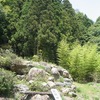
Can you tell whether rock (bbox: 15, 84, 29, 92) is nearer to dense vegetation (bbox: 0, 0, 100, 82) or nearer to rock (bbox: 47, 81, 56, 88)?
rock (bbox: 47, 81, 56, 88)

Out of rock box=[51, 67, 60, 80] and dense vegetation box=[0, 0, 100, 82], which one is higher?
dense vegetation box=[0, 0, 100, 82]

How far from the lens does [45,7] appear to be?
14.9 metres

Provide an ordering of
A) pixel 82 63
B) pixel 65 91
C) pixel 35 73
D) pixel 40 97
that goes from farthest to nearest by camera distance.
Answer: pixel 82 63 < pixel 35 73 < pixel 65 91 < pixel 40 97

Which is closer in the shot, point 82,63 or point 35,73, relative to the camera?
point 35,73

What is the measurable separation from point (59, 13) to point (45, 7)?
4.45 ft

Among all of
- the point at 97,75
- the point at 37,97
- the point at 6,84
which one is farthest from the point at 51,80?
the point at 97,75

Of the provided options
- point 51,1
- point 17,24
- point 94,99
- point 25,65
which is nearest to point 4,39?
point 17,24

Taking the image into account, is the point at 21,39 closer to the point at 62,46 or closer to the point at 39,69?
the point at 62,46

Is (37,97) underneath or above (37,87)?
underneath

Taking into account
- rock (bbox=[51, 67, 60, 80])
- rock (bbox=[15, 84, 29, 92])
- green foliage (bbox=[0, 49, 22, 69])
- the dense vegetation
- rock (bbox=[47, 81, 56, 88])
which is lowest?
rock (bbox=[15, 84, 29, 92])

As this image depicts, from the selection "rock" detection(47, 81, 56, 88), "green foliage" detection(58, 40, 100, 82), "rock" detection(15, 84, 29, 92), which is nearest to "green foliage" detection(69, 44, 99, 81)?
"green foliage" detection(58, 40, 100, 82)

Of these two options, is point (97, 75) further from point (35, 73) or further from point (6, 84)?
point (6, 84)

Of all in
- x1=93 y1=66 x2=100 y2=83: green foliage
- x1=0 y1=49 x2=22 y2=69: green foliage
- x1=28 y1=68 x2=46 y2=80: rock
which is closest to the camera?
x1=28 y1=68 x2=46 y2=80: rock

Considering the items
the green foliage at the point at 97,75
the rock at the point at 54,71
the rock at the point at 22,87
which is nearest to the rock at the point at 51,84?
the rock at the point at 22,87
